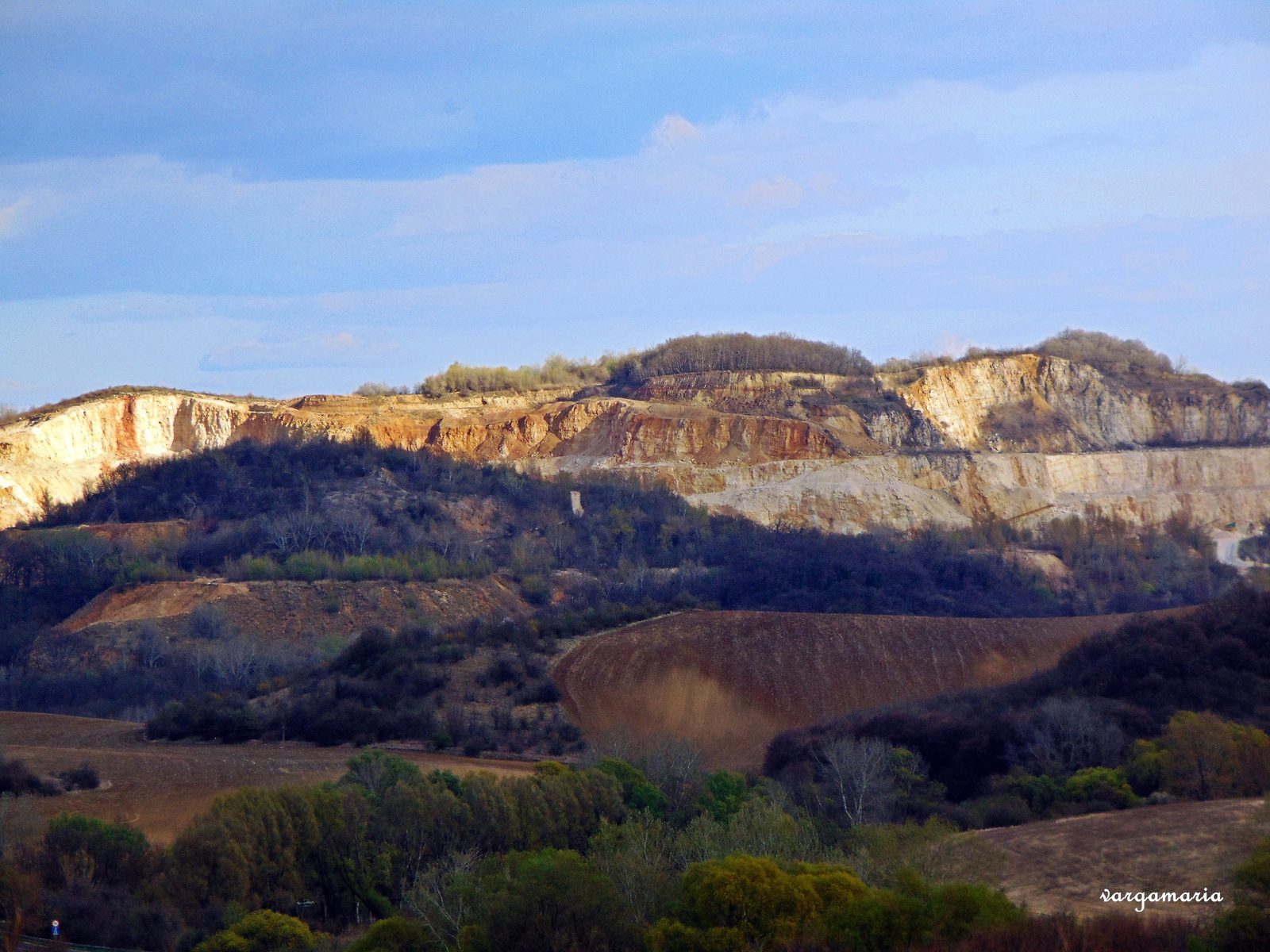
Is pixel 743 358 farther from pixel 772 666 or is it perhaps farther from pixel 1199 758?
pixel 1199 758

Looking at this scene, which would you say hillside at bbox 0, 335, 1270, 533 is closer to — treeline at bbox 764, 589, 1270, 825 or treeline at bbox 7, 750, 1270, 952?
treeline at bbox 764, 589, 1270, 825

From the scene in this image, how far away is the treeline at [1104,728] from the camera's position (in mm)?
25000

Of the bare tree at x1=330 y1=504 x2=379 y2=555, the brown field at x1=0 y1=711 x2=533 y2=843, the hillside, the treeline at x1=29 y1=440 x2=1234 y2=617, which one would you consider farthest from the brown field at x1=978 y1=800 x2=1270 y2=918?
the hillside

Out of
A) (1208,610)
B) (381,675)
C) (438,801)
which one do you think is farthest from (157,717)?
(1208,610)

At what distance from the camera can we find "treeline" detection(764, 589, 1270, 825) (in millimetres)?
25000

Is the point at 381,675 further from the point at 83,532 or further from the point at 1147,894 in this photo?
the point at 83,532

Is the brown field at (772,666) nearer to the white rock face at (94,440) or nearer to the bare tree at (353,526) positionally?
the bare tree at (353,526)

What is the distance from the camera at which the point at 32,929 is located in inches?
726

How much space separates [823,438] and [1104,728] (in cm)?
5017

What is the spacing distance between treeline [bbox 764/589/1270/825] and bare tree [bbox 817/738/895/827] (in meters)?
0.44

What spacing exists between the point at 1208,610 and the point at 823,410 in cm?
4736

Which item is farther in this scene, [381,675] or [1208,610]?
[381,675]

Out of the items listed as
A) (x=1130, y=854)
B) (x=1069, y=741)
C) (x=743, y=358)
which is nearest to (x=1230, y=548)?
(x=743, y=358)

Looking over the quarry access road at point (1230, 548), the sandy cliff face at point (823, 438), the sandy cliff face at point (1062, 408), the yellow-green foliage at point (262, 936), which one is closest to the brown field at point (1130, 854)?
the yellow-green foliage at point (262, 936)
